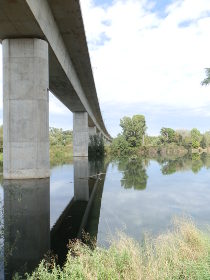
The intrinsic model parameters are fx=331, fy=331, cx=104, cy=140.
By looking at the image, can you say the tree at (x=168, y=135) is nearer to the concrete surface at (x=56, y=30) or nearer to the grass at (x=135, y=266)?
the concrete surface at (x=56, y=30)

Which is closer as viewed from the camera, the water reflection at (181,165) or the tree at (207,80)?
the tree at (207,80)

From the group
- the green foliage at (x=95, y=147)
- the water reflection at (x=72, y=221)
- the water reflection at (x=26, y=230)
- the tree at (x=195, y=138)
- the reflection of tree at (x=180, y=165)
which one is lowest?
the water reflection at (x=72, y=221)

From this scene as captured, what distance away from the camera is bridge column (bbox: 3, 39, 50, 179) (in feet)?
53.0

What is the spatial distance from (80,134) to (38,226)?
3824 cm

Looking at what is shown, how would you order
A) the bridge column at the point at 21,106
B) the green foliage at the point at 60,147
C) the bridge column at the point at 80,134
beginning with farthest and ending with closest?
the bridge column at the point at 80,134
the green foliage at the point at 60,147
the bridge column at the point at 21,106

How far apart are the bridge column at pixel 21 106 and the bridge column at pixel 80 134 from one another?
97.8 feet

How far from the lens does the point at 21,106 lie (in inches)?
639

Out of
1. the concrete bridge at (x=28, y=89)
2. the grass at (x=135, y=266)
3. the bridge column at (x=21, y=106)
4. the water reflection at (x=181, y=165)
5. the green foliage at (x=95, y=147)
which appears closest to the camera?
the grass at (x=135, y=266)

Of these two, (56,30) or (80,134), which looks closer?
(56,30)

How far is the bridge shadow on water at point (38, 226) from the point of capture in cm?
593

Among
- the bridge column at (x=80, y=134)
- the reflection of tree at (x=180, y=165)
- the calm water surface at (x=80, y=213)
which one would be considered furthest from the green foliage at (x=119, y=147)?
the calm water surface at (x=80, y=213)

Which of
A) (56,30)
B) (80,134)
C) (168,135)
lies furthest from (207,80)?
(168,135)

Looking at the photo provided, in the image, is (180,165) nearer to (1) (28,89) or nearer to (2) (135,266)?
(1) (28,89)

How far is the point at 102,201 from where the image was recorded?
481 inches
